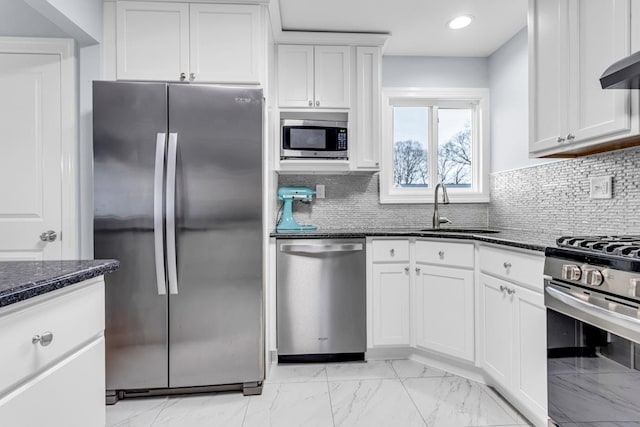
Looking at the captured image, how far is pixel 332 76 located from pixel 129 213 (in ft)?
5.83

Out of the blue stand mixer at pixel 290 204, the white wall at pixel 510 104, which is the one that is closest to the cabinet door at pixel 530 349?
the white wall at pixel 510 104

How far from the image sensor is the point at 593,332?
4.28ft

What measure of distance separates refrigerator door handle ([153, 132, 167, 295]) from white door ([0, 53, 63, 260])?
67 cm

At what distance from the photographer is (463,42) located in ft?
9.66

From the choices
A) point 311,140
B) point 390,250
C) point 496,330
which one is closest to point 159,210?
point 311,140

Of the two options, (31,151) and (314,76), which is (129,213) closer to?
(31,151)

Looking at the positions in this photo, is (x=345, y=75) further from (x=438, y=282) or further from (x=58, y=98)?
(x=58, y=98)

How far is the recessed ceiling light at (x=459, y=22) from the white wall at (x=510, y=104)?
0.44m

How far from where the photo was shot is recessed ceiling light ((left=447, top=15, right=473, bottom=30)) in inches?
102

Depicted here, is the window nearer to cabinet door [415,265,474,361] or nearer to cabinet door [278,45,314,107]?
cabinet door [278,45,314,107]

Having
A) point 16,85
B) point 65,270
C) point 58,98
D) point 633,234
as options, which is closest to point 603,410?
point 633,234

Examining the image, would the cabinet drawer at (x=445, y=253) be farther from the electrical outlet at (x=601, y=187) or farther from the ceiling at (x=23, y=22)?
the ceiling at (x=23, y=22)

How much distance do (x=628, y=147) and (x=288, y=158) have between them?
2041mm

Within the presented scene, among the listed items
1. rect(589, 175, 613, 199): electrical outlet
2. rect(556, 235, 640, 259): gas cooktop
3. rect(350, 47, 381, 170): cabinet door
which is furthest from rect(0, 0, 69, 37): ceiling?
rect(589, 175, 613, 199): electrical outlet
